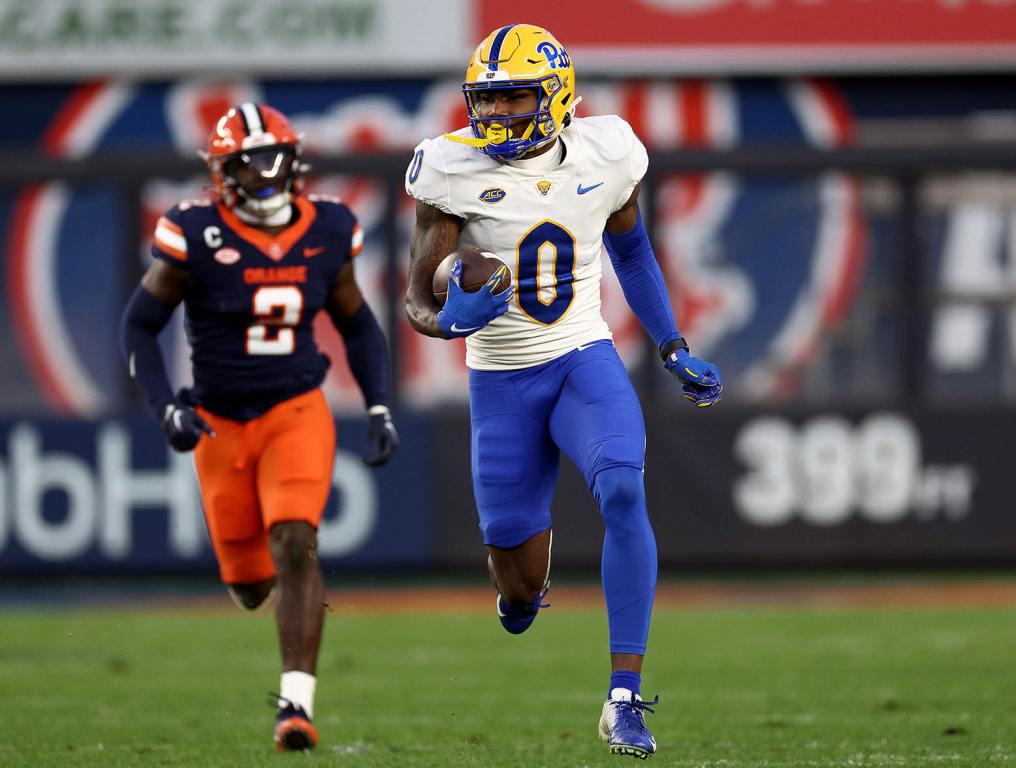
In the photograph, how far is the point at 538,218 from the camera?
17.6 feet

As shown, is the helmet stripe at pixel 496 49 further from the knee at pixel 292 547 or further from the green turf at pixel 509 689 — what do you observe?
the green turf at pixel 509 689

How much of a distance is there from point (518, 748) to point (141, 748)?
1115 millimetres

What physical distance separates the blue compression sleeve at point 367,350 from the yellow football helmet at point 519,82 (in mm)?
1162

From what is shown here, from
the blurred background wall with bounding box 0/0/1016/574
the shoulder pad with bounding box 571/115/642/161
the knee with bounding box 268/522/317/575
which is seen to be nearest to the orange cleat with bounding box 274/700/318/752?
the knee with bounding box 268/522/317/575

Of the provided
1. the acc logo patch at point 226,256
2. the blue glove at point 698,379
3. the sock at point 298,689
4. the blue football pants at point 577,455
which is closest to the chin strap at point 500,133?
the blue football pants at point 577,455

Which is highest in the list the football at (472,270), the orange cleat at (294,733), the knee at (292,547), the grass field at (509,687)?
the football at (472,270)

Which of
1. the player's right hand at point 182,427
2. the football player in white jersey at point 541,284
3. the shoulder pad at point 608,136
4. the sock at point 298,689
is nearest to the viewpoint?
the football player in white jersey at point 541,284

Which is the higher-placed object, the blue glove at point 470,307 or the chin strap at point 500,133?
the chin strap at point 500,133

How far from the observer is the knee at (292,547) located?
19.2ft

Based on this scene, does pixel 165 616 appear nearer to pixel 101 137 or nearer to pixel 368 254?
pixel 368 254

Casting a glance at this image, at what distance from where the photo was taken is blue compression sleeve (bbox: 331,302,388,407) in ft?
21.0

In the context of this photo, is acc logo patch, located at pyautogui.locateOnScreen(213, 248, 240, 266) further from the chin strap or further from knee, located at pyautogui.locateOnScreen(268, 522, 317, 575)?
the chin strap

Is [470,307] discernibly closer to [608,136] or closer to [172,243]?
[608,136]

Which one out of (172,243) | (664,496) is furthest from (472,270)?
(664,496)
